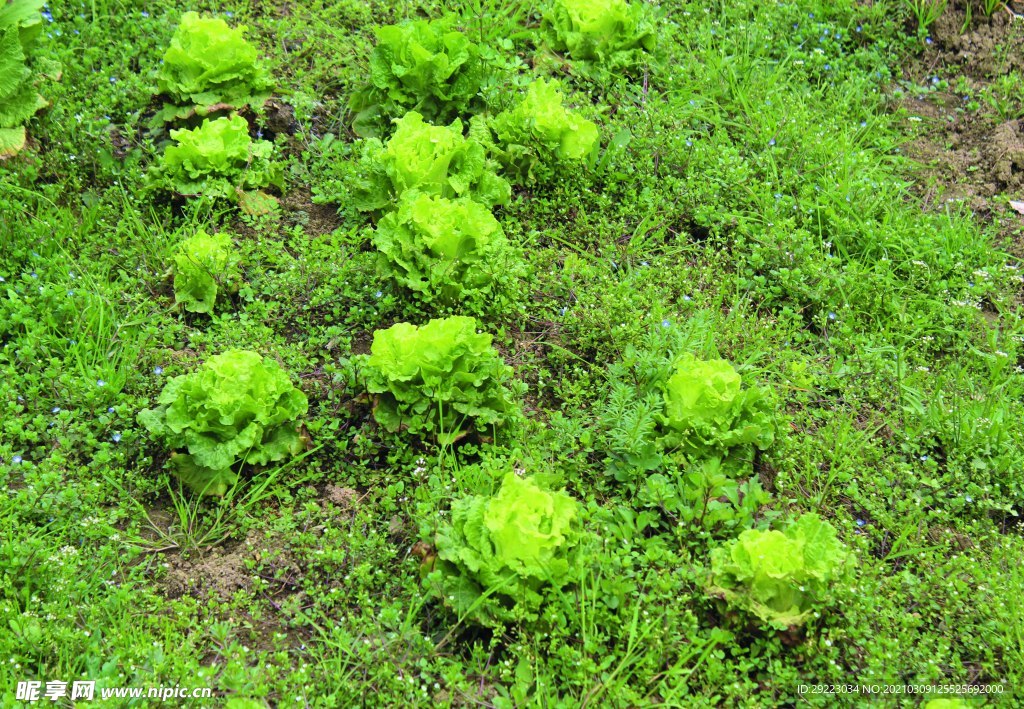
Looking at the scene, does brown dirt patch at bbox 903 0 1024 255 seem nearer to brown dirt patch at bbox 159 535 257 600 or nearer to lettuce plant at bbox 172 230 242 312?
lettuce plant at bbox 172 230 242 312

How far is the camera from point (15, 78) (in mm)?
4160

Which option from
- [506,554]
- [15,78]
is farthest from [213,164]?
[506,554]

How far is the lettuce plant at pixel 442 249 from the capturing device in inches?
154

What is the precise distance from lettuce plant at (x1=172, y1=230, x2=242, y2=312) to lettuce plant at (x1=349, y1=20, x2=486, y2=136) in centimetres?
118

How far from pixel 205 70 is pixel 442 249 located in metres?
1.69

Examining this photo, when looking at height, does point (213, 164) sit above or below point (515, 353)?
above

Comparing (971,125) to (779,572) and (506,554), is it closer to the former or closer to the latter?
(779,572)

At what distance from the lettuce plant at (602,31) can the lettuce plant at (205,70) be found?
69.2 inches

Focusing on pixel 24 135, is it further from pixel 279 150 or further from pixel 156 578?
pixel 156 578

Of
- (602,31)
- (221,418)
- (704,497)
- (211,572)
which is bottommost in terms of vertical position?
(211,572)

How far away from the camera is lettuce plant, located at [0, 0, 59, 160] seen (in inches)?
163

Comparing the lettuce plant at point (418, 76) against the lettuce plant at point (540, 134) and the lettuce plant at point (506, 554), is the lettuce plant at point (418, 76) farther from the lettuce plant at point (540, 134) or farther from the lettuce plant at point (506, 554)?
the lettuce plant at point (506, 554)

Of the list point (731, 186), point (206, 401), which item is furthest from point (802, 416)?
point (206, 401)

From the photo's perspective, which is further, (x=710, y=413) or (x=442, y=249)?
(x=442, y=249)
